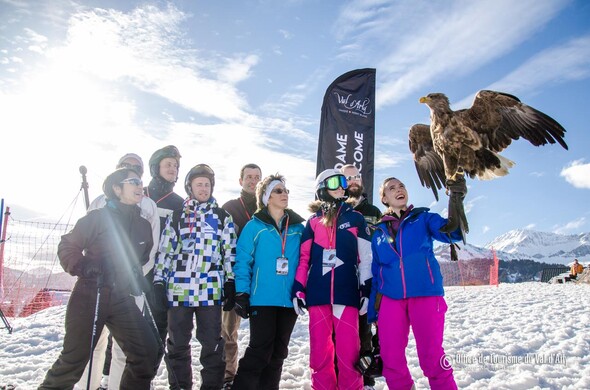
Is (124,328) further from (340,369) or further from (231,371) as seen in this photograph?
(340,369)

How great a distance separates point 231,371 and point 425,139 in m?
3.75

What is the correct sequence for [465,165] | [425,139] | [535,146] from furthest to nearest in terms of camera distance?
[425,139] → [535,146] → [465,165]

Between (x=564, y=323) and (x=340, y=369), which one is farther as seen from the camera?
(x=564, y=323)

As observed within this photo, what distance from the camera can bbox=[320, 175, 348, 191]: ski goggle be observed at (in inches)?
139

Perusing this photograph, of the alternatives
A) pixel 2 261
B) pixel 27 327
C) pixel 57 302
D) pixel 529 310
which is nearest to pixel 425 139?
pixel 529 310

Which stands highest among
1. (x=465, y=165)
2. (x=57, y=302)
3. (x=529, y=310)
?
(x=465, y=165)

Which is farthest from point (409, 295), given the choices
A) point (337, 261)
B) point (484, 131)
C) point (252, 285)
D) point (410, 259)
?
point (484, 131)

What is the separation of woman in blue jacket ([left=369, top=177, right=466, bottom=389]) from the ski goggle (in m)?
0.52

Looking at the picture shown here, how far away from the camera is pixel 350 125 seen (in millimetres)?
7109

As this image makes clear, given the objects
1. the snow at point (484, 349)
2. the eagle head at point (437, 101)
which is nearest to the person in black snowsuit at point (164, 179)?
the snow at point (484, 349)

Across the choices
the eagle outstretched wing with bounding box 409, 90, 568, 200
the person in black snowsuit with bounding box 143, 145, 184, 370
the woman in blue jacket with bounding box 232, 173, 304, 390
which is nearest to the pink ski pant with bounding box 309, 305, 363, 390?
the woman in blue jacket with bounding box 232, 173, 304, 390

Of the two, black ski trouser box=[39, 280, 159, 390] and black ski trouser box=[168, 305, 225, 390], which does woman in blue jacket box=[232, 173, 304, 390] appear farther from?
black ski trouser box=[39, 280, 159, 390]

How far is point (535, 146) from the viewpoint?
4098 mm

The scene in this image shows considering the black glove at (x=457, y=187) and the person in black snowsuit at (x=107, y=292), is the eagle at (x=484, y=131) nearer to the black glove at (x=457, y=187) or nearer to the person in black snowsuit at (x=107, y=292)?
the black glove at (x=457, y=187)
